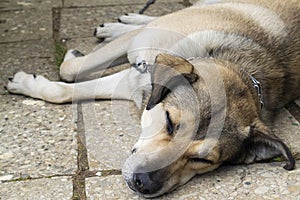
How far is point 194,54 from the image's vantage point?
4023 millimetres

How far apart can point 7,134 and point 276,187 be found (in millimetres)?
1814

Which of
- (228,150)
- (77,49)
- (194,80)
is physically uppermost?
(194,80)

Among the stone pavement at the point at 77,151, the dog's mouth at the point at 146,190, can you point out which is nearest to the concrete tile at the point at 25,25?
the stone pavement at the point at 77,151

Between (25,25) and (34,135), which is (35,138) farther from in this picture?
(25,25)

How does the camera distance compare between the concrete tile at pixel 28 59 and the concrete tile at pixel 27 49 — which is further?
the concrete tile at pixel 27 49

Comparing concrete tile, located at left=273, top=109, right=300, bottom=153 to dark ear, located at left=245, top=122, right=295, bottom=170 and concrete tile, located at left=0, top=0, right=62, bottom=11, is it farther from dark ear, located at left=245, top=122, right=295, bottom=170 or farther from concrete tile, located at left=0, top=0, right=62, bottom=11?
concrete tile, located at left=0, top=0, right=62, bottom=11

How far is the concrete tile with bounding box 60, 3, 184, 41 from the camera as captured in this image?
224 inches

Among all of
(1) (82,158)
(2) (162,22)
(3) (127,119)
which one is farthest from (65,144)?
(2) (162,22)

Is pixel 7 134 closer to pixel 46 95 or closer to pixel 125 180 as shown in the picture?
pixel 46 95

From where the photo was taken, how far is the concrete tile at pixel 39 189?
10.7ft

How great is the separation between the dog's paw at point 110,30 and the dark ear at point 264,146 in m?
2.15

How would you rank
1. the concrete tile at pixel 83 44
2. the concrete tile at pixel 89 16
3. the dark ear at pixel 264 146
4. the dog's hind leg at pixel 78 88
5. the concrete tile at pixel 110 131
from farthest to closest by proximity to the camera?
the concrete tile at pixel 89 16 < the concrete tile at pixel 83 44 < the dog's hind leg at pixel 78 88 < the concrete tile at pixel 110 131 < the dark ear at pixel 264 146

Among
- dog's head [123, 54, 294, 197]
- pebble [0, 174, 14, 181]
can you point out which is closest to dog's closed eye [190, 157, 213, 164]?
dog's head [123, 54, 294, 197]

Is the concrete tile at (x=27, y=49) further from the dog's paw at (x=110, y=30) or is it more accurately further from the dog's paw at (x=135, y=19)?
the dog's paw at (x=135, y=19)
